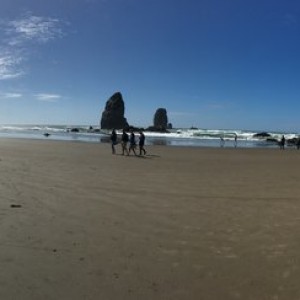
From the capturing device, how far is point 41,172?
17781mm

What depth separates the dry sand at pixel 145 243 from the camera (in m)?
5.88

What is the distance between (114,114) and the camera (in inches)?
5694

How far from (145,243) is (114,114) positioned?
13787 cm

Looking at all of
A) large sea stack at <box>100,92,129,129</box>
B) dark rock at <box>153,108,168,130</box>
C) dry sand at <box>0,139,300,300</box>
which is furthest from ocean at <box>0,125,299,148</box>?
dark rock at <box>153,108,168,130</box>

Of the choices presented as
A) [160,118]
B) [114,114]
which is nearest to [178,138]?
[114,114]

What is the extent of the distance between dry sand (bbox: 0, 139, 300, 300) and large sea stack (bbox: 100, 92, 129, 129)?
13019cm

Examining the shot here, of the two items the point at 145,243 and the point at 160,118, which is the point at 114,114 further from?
the point at 145,243

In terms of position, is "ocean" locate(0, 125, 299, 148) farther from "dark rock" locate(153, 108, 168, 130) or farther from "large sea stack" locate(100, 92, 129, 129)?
"dark rock" locate(153, 108, 168, 130)

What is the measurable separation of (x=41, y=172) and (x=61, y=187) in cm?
422

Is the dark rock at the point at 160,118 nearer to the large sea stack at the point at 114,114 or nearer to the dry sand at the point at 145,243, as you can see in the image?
the large sea stack at the point at 114,114

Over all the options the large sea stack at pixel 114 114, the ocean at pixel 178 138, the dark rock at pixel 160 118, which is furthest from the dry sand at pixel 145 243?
the dark rock at pixel 160 118

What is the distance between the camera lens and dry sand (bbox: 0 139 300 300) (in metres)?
5.88

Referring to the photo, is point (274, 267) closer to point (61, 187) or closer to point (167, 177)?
point (61, 187)

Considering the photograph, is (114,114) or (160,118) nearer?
(114,114)
